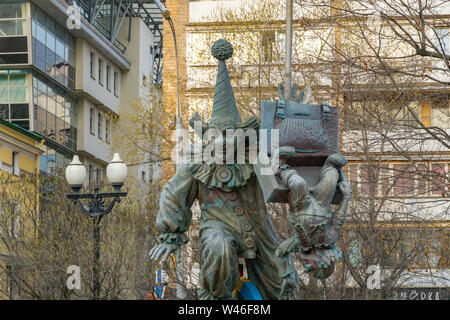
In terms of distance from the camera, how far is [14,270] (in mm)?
26109

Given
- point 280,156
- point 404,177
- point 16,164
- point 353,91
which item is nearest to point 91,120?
point 16,164

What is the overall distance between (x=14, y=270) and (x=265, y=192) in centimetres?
1988

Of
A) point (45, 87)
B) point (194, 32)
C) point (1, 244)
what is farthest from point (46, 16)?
point (1, 244)

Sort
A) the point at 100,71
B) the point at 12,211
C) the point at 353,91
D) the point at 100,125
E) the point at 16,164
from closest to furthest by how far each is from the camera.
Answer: the point at 353,91 < the point at 12,211 < the point at 16,164 < the point at 100,71 < the point at 100,125

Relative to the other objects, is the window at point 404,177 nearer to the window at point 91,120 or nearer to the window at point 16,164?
the window at point 16,164

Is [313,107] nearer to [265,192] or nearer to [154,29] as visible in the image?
[265,192]

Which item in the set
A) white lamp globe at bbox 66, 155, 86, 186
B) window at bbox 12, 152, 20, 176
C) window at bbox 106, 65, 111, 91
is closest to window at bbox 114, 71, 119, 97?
window at bbox 106, 65, 111, 91

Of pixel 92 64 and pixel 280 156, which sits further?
pixel 92 64

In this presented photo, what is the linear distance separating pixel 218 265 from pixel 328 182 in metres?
1.25

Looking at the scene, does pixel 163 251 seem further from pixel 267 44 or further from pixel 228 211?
pixel 267 44

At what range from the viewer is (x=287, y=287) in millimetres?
8070

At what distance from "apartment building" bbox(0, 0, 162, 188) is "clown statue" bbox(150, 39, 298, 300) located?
973 inches
